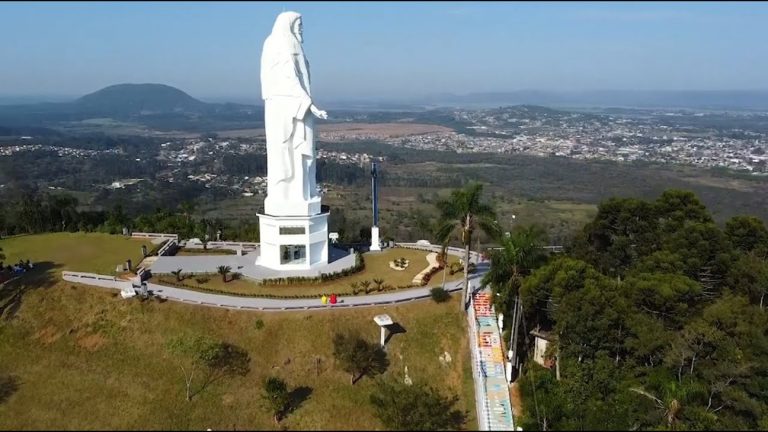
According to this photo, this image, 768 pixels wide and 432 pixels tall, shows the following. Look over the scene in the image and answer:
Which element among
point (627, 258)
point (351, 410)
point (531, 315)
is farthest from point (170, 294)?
point (627, 258)

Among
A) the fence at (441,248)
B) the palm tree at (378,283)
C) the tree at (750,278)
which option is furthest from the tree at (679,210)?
the palm tree at (378,283)

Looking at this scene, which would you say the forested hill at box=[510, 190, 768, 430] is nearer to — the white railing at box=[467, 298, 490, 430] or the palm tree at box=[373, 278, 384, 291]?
the white railing at box=[467, 298, 490, 430]

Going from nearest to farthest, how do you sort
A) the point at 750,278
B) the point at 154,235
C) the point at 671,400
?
the point at 671,400 < the point at 750,278 < the point at 154,235

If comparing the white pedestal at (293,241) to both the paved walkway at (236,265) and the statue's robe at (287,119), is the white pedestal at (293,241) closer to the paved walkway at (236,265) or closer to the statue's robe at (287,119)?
the paved walkway at (236,265)

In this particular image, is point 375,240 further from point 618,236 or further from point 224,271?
point 618,236

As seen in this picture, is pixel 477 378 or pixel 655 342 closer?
pixel 655 342

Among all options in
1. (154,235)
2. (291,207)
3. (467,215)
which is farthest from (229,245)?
(467,215)
